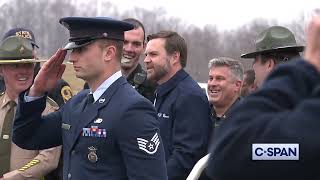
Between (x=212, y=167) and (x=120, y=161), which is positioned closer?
(x=212, y=167)

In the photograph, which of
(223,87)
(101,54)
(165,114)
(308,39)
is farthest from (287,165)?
(223,87)

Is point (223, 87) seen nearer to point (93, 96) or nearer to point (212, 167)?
point (93, 96)

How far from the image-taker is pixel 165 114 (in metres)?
4.79

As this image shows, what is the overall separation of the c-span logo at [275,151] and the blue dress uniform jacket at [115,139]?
173cm

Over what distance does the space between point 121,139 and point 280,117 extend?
1824mm

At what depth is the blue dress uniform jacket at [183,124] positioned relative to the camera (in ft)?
15.2

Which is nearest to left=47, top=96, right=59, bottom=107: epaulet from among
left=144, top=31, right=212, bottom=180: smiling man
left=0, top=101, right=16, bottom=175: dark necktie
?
left=0, top=101, right=16, bottom=175: dark necktie

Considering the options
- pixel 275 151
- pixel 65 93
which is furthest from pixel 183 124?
pixel 275 151

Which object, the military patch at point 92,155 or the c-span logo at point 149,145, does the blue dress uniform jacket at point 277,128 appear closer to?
the c-span logo at point 149,145

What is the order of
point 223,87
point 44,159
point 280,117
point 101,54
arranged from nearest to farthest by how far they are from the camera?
point 280,117
point 101,54
point 44,159
point 223,87

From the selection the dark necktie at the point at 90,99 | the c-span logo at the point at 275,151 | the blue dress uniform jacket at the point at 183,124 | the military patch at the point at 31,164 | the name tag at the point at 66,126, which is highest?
the c-span logo at the point at 275,151

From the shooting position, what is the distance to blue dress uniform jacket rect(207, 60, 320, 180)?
4.89 feet

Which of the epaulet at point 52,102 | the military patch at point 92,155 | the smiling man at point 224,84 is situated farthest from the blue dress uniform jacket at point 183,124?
the military patch at point 92,155

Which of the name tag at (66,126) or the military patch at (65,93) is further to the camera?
the military patch at (65,93)
